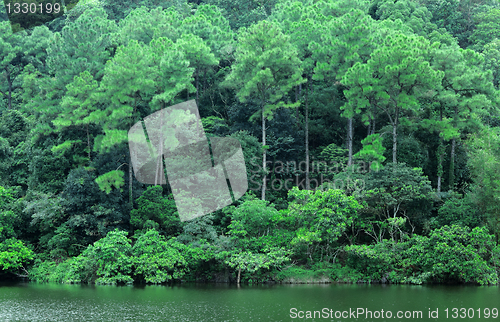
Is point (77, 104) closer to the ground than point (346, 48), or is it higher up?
closer to the ground

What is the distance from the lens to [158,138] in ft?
97.6

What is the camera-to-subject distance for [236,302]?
19516mm

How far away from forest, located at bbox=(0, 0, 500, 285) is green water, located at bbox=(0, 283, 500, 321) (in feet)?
6.49

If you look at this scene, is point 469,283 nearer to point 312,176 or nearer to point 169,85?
A: point 312,176

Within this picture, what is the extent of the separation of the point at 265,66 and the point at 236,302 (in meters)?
14.9

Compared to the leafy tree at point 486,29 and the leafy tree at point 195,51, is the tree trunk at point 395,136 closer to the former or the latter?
the leafy tree at point 195,51

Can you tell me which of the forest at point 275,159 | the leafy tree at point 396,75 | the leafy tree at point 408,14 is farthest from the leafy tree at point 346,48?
the leafy tree at point 408,14

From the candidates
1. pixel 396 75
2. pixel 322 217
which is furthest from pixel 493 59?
pixel 322 217

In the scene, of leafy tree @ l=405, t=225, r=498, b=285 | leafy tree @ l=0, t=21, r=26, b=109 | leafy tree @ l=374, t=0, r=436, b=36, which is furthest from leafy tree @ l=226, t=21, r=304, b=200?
leafy tree @ l=0, t=21, r=26, b=109

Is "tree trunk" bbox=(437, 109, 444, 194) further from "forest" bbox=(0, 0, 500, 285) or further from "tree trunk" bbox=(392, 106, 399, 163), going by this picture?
"tree trunk" bbox=(392, 106, 399, 163)

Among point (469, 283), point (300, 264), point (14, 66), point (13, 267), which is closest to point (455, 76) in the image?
point (469, 283)

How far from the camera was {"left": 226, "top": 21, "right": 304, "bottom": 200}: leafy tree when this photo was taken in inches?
1176

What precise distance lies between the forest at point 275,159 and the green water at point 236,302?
198 cm

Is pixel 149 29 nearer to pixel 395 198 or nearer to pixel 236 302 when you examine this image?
pixel 395 198
